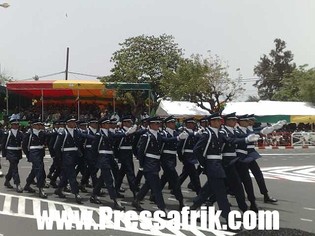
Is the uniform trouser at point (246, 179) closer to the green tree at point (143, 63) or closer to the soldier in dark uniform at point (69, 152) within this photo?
the soldier in dark uniform at point (69, 152)

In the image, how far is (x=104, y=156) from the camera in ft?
32.0

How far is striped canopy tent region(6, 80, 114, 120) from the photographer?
2677 cm

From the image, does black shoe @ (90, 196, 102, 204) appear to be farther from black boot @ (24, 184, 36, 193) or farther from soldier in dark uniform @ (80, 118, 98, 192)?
black boot @ (24, 184, 36, 193)

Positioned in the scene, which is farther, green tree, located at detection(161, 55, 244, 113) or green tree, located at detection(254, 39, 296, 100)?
green tree, located at detection(254, 39, 296, 100)

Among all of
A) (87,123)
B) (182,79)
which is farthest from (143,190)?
(182,79)

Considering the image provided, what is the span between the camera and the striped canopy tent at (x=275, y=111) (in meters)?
35.2

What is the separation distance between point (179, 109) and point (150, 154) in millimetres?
24956

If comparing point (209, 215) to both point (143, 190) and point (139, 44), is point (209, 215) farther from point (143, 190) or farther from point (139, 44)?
point (139, 44)

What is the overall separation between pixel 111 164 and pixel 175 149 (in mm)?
1384

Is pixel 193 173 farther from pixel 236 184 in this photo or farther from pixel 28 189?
pixel 28 189

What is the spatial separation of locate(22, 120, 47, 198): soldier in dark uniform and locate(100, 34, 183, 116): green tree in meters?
17.2

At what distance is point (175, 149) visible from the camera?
9.71 metres

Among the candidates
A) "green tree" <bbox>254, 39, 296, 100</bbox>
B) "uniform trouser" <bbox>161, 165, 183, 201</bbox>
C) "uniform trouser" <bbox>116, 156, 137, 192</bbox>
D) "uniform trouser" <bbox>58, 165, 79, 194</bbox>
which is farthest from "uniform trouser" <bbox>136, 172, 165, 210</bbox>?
"green tree" <bbox>254, 39, 296, 100</bbox>

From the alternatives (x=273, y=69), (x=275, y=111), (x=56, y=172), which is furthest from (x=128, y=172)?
(x=273, y=69)
